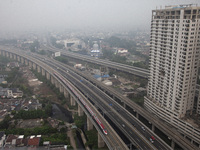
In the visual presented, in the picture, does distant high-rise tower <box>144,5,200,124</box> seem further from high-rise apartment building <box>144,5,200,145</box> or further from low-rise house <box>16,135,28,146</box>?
low-rise house <box>16,135,28,146</box>

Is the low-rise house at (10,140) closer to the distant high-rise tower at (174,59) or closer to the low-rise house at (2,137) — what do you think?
the low-rise house at (2,137)

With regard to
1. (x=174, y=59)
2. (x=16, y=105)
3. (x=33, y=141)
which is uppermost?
(x=174, y=59)

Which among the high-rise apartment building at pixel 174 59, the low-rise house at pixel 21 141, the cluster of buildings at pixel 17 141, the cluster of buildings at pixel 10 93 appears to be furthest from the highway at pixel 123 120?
the cluster of buildings at pixel 10 93

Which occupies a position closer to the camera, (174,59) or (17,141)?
(17,141)

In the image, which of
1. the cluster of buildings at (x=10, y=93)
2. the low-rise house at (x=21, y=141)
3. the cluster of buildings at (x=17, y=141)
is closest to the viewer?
the cluster of buildings at (x=17, y=141)

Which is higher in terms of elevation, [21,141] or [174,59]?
[174,59]

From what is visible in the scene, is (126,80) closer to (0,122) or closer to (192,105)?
(192,105)

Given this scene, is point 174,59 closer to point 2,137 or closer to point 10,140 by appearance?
point 10,140

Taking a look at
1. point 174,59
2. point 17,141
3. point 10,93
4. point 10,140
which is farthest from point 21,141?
point 174,59

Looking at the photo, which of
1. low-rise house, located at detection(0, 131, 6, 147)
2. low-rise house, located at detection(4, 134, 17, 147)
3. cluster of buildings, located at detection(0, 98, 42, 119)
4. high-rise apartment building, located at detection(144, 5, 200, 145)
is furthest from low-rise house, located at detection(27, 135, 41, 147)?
high-rise apartment building, located at detection(144, 5, 200, 145)
